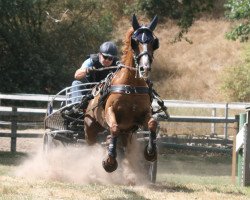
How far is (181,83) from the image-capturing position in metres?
37.7

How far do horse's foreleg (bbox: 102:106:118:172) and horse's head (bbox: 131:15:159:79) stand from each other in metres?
0.82

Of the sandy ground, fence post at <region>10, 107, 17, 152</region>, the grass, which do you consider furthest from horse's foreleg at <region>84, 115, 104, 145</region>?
the sandy ground

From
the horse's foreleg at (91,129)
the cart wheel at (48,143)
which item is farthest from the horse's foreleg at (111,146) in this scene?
the cart wheel at (48,143)

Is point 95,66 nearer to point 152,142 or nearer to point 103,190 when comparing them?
point 152,142

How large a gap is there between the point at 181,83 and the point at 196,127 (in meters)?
14.1

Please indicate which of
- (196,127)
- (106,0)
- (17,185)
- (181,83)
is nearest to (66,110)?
(17,185)

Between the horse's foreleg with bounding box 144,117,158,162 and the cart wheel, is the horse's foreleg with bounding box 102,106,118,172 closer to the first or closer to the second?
the horse's foreleg with bounding box 144,117,158,162

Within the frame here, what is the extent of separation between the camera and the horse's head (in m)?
8.67

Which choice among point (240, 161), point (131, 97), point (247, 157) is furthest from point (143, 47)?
point (240, 161)

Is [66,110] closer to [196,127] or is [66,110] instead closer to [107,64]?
[107,64]

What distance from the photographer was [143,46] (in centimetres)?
884

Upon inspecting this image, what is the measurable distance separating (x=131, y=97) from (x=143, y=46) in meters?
0.77

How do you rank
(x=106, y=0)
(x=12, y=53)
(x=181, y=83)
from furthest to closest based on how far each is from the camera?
1. (x=106, y=0)
2. (x=181, y=83)
3. (x=12, y=53)

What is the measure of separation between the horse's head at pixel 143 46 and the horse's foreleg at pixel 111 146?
82cm
